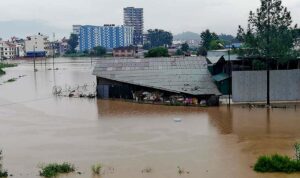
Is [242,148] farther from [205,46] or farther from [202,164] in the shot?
[205,46]

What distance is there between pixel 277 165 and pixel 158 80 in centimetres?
1500

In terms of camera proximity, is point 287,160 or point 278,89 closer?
point 287,160

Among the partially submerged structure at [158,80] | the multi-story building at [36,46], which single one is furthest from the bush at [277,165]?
the multi-story building at [36,46]

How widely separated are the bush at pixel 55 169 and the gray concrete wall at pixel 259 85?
44.6ft

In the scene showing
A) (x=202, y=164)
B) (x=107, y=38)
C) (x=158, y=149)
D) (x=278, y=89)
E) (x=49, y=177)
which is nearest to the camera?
(x=49, y=177)

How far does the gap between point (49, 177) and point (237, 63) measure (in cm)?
1571

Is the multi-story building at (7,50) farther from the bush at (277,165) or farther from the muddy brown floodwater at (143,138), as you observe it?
the bush at (277,165)

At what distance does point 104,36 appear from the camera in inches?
5551

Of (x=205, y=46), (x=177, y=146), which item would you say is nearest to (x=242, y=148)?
(x=177, y=146)

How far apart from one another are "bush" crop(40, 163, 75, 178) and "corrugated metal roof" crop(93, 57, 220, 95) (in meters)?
13.2

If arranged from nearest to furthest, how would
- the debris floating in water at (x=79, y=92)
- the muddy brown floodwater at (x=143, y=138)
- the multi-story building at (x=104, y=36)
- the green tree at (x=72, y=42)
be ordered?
the muddy brown floodwater at (x=143, y=138) → the debris floating in water at (x=79, y=92) → the green tree at (x=72, y=42) → the multi-story building at (x=104, y=36)

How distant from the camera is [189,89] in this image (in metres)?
26.2

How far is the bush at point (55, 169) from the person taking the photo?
42.5ft

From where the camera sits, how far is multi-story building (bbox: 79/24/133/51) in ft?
449
